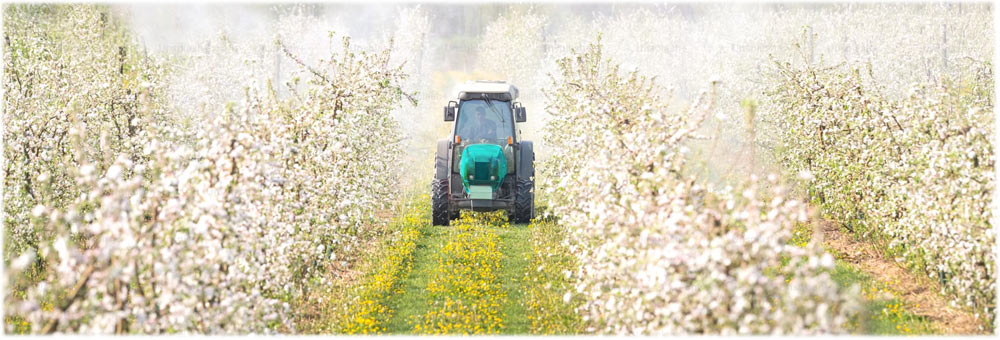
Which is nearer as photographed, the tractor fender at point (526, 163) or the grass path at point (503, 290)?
the grass path at point (503, 290)

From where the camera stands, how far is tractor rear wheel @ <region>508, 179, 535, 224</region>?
14.8 metres

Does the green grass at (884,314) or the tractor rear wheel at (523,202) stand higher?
the tractor rear wheel at (523,202)

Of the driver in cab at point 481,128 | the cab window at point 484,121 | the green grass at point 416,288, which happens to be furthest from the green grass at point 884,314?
the driver in cab at point 481,128

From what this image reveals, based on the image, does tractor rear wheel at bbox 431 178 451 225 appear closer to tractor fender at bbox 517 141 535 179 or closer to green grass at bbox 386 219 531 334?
green grass at bbox 386 219 531 334

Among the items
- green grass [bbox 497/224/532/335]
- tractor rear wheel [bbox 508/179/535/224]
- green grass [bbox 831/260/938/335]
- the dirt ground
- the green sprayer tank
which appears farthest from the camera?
tractor rear wheel [bbox 508/179/535/224]

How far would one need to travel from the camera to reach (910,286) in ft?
32.9

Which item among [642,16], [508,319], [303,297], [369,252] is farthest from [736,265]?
[642,16]

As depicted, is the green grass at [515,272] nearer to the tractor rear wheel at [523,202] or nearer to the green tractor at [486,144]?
the tractor rear wheel at [523,202]

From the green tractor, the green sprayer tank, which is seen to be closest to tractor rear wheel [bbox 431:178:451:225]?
the green tractor

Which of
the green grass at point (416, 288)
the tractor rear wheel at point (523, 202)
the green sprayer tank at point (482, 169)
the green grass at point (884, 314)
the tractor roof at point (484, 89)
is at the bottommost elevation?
the green grass at point (416, 288)

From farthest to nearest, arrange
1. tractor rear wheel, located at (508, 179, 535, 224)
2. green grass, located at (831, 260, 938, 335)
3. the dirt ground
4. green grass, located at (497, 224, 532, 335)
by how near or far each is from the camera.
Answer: tractor rear wheel, located at (508, 179, 535, 224) < green grass, located at (497, 224, 532, 335) < the dirt ground < green grass, located at (831, 260, 938, 335)

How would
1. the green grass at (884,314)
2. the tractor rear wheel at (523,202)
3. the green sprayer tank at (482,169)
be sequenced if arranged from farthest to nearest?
1. the tractor rear wheel at (523,202)
2. the green sprayer tank at (482,169)
3. the green grass at (884,314)

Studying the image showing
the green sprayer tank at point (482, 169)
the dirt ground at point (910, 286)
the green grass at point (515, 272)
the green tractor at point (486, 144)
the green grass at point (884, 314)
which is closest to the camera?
the green grass at point (884, 314)

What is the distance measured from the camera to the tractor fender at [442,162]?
14.9 metres
